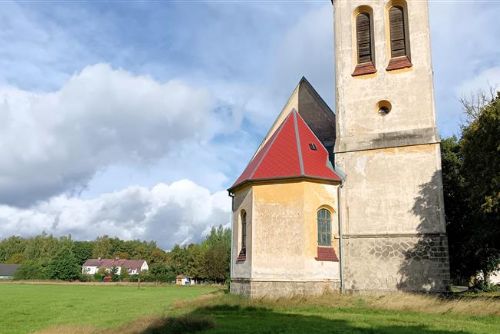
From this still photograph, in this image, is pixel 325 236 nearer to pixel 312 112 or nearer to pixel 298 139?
pixel 298 139

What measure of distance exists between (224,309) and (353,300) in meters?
5.31

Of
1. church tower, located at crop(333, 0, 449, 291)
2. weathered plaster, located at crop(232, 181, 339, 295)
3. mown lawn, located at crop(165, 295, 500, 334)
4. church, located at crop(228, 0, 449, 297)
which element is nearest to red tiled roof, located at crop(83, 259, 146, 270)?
church, located at crop(228, 0, 449, 297)

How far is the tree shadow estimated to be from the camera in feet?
65.6

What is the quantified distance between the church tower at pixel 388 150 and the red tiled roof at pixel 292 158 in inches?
43.0

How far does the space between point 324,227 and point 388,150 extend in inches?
192

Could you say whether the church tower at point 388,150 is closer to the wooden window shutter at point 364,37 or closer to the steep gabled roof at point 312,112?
the wooden window shutter at point 364,37

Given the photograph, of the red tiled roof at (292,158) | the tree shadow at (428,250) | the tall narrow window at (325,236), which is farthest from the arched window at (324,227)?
the tree shadow at (428,250)

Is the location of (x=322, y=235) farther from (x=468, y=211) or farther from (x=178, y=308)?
(x=468, y=211)

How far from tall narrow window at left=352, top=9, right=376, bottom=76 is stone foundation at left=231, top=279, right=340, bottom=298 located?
1087 centimetres

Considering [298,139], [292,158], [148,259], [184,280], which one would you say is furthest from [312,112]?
[148,259]

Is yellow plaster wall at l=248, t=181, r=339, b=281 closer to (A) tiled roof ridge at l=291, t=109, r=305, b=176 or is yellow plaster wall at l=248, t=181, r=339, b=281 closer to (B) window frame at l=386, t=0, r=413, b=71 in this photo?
(A) tiled roof ridge at l=291, t=109, r=305, b=176

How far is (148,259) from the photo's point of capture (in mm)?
125938

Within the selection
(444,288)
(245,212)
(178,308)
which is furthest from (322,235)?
(178,308)

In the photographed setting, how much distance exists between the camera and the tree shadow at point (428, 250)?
2000cm
